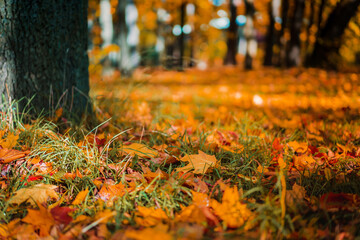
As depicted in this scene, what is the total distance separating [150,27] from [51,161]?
25.6m

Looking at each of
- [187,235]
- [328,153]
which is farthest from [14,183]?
[328,153]

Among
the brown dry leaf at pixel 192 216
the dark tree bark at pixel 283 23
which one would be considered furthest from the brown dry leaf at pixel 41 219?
the dark tree bark at pixel 283 23

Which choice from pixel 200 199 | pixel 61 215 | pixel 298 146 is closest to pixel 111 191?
pixel 61 215

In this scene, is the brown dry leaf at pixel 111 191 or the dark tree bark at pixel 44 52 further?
the dark tree bark at pixel 44 52

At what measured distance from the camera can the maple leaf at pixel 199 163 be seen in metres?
1.44

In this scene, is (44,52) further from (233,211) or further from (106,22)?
(106,22)

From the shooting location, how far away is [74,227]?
104 cm

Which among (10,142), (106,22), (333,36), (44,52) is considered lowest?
(10,142)

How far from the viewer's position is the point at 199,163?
4.88ft

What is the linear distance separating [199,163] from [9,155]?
3.27ft

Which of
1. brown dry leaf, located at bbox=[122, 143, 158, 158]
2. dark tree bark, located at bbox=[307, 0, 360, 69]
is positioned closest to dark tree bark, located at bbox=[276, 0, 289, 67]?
dark tree bark, located at bbox=[307, 0, 360, 69]

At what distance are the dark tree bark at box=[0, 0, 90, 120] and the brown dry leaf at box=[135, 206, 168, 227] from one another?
4.32ft

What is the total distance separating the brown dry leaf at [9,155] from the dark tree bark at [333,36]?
8127 mm

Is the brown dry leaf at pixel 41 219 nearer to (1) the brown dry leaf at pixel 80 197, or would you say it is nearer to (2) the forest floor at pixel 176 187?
(2) the forest floor at pixel 176 187
